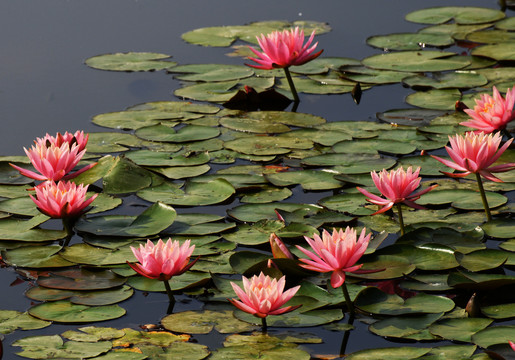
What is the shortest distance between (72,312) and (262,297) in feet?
2.57

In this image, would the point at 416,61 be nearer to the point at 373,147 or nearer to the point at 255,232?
the point at 373,147

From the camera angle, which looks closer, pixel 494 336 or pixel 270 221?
pixel 494 336

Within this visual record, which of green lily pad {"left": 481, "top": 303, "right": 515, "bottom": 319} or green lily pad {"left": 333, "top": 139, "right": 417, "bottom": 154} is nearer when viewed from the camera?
green lily pad {"left": 481, "top": 303, "right": 515, "bottom": 319}

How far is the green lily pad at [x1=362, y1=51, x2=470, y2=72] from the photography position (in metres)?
5.80

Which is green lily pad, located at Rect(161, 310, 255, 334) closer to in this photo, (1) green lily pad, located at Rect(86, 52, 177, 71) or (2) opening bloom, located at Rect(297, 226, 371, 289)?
(2) opening bloom, located at Rect(297, 226, 371, 289)

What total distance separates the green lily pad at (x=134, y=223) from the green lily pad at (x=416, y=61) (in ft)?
8.64

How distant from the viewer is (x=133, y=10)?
7297 millimetres

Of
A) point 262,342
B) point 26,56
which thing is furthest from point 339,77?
point 262,342

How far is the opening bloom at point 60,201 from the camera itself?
3.49 m

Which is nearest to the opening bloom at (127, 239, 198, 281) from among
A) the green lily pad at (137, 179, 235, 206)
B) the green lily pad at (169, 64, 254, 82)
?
the green lily pad at (137, 179, 235, 206)

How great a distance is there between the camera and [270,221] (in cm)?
373

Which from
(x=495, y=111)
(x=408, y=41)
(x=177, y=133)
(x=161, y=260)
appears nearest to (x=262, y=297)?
(x=161, y=260)

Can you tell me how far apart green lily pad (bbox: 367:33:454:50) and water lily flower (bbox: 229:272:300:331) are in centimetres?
381

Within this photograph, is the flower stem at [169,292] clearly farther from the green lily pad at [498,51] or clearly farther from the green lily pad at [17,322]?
the green lily pad at [498,51]
